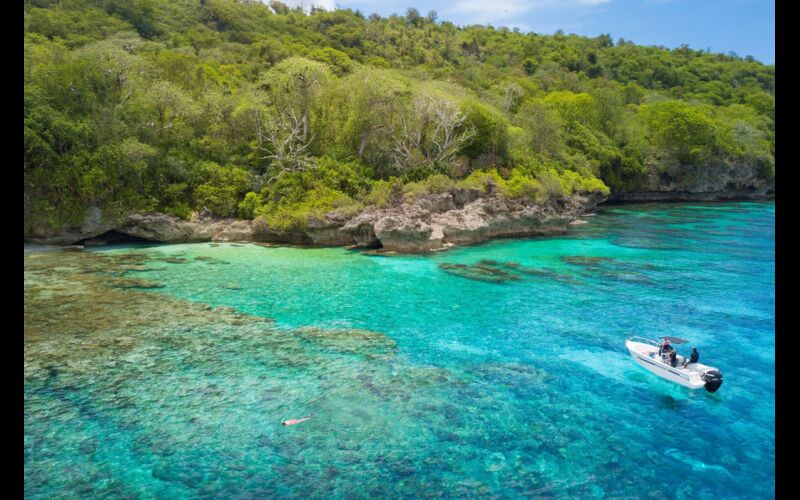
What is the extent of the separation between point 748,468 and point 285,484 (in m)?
11.4

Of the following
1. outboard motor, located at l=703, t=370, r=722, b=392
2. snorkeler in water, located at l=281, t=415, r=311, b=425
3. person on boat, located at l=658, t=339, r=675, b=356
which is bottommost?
snorkeler in water, located at l=281, t=415, r=311, b=425

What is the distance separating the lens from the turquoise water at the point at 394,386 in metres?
11.4

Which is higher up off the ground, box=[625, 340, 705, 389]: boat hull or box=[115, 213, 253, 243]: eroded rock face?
box=[115, 213, 253, 243]: eroded rock face

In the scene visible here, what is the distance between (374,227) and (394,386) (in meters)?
18.9

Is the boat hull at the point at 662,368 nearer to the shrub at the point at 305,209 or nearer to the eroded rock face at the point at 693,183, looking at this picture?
the shrub at the point at 305,209

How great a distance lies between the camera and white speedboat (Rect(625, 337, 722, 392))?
581 inches

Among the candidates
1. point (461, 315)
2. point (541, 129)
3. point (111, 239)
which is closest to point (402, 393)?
point (461, 315)

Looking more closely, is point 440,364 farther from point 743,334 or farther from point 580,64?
point 580,64

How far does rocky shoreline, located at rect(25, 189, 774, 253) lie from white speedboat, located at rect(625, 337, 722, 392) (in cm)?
1857

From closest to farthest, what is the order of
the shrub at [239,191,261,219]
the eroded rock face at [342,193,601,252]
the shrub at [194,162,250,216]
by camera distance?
the eroded rock face at [342,193,601,252]
the shrub at [239,191,261,219]
the shrub at [194,162,250,216]

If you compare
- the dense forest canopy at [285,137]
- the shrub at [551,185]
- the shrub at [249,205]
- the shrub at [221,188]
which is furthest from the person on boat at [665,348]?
the shrub at [221,188]

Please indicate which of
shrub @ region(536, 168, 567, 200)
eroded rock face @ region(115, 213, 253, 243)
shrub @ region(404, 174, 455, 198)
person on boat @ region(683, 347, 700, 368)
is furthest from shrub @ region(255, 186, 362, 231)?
person on boat @ region(683, 347, 700, 368)

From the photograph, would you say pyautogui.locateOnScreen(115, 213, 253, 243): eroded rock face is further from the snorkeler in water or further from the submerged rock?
the snorkeler in water

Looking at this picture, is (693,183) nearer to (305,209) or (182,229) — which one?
(305,209)
